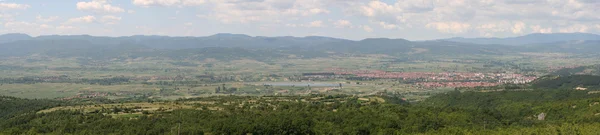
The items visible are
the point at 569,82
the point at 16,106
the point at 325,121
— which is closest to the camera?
the point at 325,121

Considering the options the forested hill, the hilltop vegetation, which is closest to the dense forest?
the hilltop vegetation

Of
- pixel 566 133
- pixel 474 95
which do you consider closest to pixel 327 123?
pixel 566 133

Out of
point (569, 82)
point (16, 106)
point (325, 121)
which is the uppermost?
point (325, 121)

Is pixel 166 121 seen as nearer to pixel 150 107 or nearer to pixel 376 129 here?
pixel 150 107

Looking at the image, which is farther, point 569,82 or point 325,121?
point 569,82

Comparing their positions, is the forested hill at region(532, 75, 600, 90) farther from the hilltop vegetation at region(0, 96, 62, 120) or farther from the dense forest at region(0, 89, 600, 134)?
the hilltop vegetation at region(0, 96, 62, 120)

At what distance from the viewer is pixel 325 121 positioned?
75.0m

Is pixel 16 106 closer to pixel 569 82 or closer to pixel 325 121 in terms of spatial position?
pixel 325 121

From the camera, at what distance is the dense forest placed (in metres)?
68.2

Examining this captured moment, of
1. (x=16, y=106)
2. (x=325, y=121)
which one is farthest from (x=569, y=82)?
(x=16, y=106)

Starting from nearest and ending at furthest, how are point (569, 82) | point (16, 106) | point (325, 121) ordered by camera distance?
point (325, 121)
point (16, 106)
point (569, 82)

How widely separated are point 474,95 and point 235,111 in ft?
201

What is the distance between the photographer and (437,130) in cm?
7075

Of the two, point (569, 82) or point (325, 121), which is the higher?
Result: point (325, 121)
